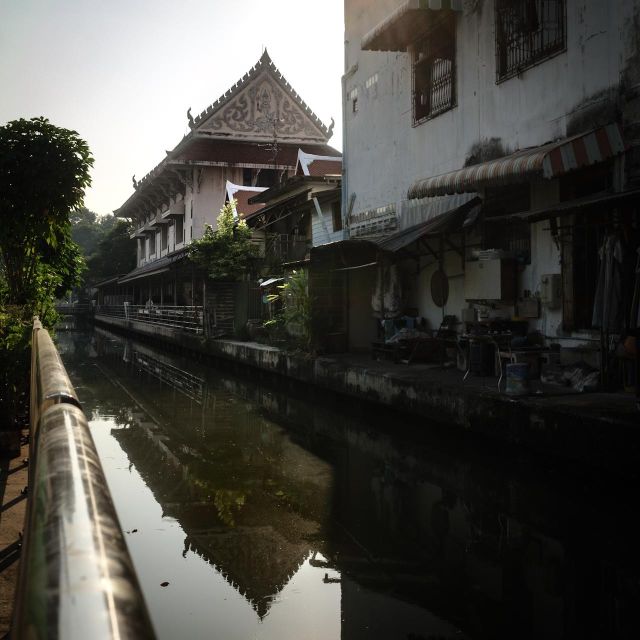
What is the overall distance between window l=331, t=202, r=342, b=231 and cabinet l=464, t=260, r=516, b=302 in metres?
7.77

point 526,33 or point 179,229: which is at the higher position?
point 179,229

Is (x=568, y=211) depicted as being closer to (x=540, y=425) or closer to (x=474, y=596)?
(x=540, y=425)

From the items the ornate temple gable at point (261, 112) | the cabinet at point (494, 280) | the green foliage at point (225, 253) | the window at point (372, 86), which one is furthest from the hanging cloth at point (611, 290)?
the ornate temple gable at point (261, 112)

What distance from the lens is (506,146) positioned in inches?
413

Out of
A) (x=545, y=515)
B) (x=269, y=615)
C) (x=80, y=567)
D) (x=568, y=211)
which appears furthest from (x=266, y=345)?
(x=80, y=567)

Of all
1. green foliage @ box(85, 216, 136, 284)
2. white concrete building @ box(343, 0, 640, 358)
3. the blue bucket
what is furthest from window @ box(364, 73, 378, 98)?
green foliage @ box(85, 216, 136, 284)

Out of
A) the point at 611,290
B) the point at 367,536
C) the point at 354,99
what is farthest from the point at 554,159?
the point at 354,99

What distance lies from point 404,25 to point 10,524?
10956mm

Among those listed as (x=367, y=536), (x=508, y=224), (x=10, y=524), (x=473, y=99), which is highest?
(x=473, y=99)

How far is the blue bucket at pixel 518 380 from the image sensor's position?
24.6ft

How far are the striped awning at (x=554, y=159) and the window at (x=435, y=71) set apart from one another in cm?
309

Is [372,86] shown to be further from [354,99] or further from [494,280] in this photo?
[494,280]

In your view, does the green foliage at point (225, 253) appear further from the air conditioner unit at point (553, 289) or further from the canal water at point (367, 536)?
the air conditioner unit at point (553, 289)

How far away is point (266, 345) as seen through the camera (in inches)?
663
